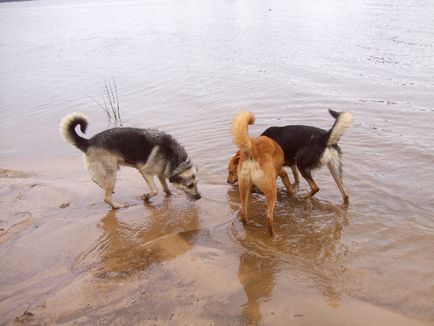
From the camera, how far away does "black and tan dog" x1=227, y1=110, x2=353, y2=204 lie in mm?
5500

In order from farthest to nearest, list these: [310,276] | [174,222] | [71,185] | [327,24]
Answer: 1. [327,24]
2. [71,185]
3. [174,222]
4. [310,276]

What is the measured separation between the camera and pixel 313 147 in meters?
5.84

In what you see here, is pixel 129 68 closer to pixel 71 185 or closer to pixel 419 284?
pixel 71 185

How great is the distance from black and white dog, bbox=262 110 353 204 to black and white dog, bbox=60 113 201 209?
1.58 meters

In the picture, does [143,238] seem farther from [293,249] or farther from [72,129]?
[72,129]

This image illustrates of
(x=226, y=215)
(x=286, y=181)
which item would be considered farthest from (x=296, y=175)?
(x=226, y=215)

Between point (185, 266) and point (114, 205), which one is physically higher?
point (185, 266)

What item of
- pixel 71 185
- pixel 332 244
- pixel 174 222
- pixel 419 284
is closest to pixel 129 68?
pixel 71 185

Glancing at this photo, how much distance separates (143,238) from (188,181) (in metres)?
1.35

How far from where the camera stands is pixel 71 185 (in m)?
7.34

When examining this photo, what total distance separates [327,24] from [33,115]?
57.1 ft

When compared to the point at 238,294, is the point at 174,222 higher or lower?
lower

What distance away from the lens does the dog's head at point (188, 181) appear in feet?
20.7

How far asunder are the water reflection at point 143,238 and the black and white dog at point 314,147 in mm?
1786
